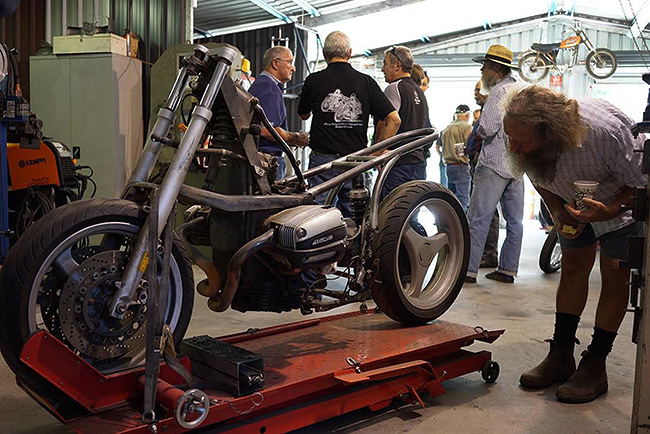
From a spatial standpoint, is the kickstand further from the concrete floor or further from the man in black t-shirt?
the man in black t-shirt

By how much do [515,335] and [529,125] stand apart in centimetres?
154

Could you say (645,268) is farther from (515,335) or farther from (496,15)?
(496,15)

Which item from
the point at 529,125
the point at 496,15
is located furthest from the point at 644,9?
the point at 529,125

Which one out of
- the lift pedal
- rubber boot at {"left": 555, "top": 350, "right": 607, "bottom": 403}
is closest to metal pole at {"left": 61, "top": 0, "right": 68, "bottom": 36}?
the lift pedal

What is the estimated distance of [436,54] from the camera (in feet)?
46.5

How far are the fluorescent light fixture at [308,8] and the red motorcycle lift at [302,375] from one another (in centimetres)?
856

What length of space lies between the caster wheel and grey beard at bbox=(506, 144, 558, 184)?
0.81m

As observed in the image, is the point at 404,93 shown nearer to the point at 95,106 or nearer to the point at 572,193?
the point at 572,193

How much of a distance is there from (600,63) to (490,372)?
418 inches

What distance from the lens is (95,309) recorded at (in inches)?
84.9

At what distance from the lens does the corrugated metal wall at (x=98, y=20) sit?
714 centimetres

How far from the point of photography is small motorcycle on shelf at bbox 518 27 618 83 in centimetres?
1208

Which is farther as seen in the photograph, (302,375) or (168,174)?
(302,375)

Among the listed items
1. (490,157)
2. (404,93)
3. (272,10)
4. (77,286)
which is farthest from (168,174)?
(272,10)
